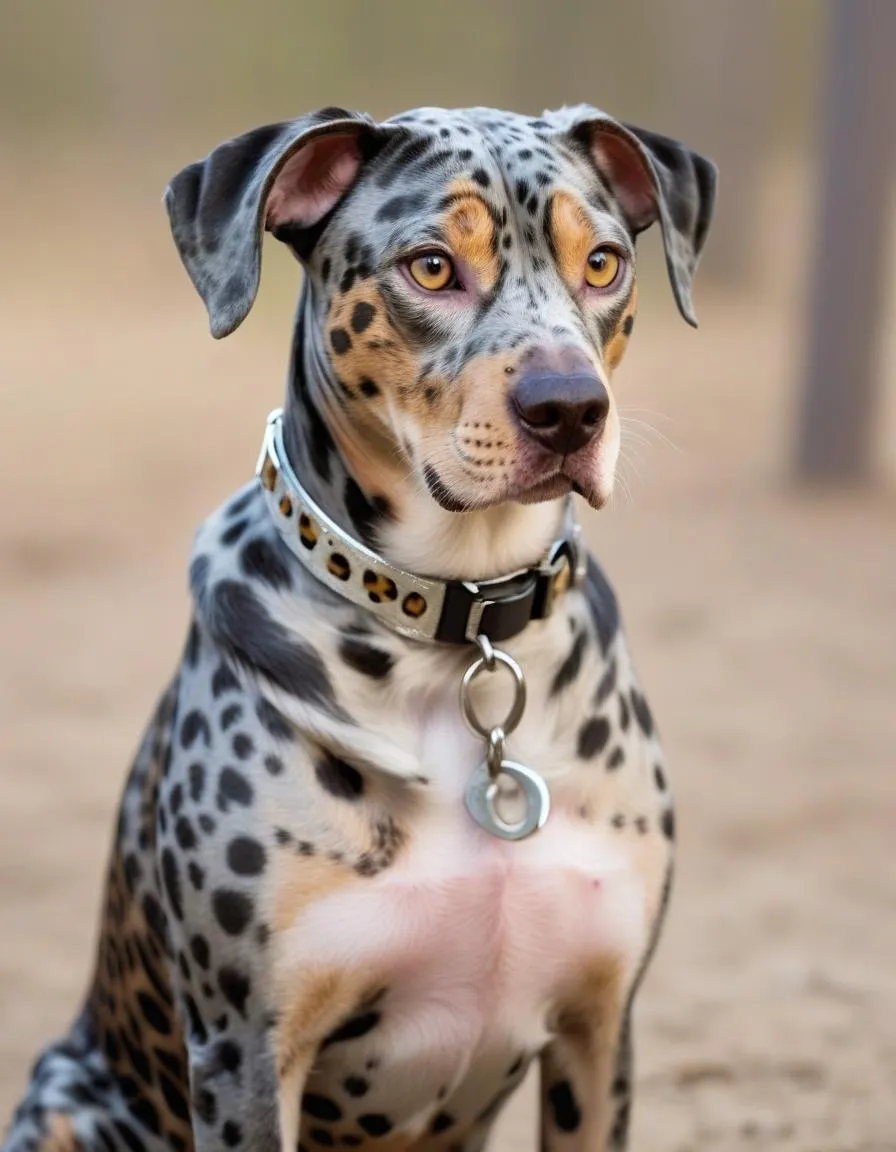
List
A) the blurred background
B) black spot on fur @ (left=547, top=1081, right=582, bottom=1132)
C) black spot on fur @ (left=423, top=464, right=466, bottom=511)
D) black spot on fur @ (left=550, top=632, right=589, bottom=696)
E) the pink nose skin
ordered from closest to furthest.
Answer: the pink nose skin < black spot on fur @ (left=423, top=464, right=466, bottom=511) < black spot on fur @ (left=550, top=632, right=589, bottom=696) < black spot on fur @ (left=547, top=1081, right=582, bottom=1132) < the blurred background

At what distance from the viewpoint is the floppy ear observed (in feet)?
9.07

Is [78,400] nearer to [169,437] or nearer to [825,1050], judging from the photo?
[169,437]

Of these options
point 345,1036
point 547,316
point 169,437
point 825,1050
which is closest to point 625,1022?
point 345,1036

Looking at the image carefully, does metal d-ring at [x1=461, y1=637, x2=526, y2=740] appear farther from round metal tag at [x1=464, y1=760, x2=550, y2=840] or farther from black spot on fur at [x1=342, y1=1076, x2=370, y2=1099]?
black spot on fur at [x1=342, y1=1076, x2=370, y2=1099]

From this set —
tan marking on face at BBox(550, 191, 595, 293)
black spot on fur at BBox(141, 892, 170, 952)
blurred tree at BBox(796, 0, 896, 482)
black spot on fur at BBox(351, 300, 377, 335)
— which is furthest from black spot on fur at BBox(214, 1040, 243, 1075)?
blurred tree at BBox(796, 0, 896, 482)

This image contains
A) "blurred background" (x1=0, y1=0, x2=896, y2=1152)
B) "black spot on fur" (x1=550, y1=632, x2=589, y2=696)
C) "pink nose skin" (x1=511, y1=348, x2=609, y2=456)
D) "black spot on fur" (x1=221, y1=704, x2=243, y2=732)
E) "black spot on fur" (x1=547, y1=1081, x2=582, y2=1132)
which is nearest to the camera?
"pink nose skin" (x1=511, y1=348, x2=609, y2=456)

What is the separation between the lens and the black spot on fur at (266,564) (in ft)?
8.73

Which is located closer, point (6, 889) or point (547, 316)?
point (547, 316)

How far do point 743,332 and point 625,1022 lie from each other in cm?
989

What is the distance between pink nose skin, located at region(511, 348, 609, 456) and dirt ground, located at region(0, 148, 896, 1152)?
50 cm

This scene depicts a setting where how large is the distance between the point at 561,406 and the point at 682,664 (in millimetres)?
4167

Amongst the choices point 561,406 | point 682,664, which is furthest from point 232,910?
point 682,664

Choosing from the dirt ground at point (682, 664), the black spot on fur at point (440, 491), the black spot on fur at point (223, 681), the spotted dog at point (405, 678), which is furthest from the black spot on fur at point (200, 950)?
the dirt ground at point (682, 664)

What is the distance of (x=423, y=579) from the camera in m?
2.61
